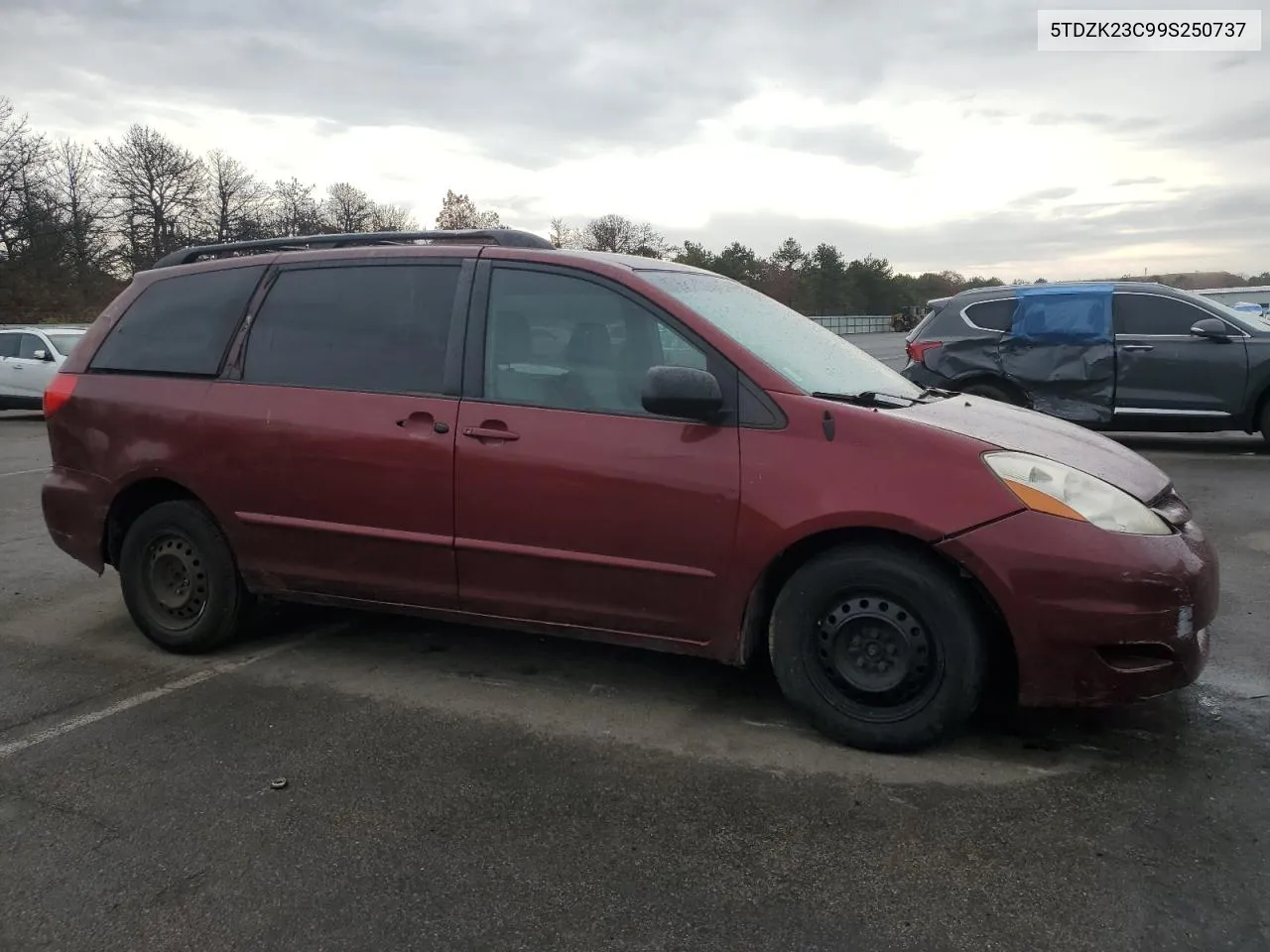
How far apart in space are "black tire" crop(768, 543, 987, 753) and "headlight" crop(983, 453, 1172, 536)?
0.36 meters

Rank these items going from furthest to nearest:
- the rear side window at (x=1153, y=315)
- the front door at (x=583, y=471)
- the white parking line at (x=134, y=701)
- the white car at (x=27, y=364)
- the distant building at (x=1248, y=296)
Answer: the distant building at (x=1248, y=296) < the white car at (x=27, y=364) < the rear side window at (x=1153, y=315) < the white parking line at (x=134, y=701) < the front door at (x=583, y=471)

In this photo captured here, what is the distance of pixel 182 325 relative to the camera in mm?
4488

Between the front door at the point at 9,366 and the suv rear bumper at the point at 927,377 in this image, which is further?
the front door at the point at 9,366

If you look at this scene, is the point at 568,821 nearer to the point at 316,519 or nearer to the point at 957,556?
the point at 957,556

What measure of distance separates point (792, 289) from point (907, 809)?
80335mm

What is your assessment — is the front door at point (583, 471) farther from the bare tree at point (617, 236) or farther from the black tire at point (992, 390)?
the bare tree at point (617, 236)

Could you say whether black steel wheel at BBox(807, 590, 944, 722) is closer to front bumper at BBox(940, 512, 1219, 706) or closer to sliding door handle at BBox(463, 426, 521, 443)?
front bumper at BBox(940, 512, 1219, 706)

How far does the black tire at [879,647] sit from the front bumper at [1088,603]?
0.47 feet

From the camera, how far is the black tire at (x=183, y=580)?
4328mm

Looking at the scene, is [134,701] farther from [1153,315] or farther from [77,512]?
[1153,315]

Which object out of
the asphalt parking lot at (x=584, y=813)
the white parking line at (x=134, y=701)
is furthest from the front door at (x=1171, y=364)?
the white parking line at (x=134, y=701)

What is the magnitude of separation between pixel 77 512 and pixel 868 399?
360 centimetres

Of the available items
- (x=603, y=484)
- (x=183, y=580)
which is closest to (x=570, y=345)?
(x=603, y=484)

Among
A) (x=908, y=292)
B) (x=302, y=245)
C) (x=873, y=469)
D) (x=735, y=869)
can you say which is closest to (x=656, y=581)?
(x=873, y=469)
